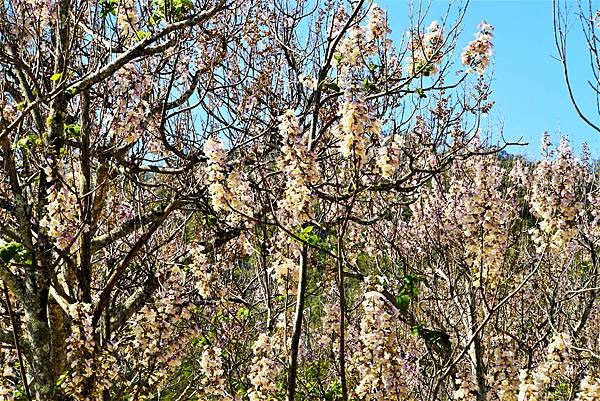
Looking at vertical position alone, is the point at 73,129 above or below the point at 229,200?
above

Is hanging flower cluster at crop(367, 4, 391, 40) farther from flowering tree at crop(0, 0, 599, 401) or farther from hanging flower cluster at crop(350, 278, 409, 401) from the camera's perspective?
hanging flower cluster at crop(350, 278, 409, 401)

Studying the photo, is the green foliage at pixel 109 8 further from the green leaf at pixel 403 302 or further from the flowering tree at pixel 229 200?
the green leaf at pixel 403 302

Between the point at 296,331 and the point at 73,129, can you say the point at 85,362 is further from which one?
the point at 73,129

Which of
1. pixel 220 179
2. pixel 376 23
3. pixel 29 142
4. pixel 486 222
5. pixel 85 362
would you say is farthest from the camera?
pixel 376 23

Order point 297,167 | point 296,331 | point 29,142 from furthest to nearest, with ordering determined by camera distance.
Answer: point 29,142, point 296,331, point 297,167

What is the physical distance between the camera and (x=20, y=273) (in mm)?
4367

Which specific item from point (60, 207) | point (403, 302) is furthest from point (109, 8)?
point (403, 302)

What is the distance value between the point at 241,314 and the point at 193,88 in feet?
6.85

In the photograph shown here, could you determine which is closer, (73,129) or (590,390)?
(590,390)

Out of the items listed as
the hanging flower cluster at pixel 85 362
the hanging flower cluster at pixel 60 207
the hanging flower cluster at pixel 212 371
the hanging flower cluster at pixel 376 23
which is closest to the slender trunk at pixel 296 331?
the hanging flower cluster at pixel 212 371

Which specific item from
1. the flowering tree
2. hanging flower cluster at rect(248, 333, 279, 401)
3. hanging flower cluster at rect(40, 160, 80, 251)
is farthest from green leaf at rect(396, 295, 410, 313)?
hanging flower cluster at rect(40, 160, 80, 251)

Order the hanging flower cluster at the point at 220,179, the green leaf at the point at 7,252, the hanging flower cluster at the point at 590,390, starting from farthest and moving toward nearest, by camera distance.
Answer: the hanging flower cluster at the point at 590,390
the green leaf at the point at 7,252
the hanging flower cluster at the point at 220,179

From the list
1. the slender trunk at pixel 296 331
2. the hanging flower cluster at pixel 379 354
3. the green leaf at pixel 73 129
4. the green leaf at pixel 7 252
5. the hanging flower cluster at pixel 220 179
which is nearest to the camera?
the hanging flower cluster at pixel 379 354

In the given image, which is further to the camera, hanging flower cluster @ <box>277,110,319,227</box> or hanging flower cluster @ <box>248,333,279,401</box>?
hanging flower cluster @ <box>248,333,279,401</box>
